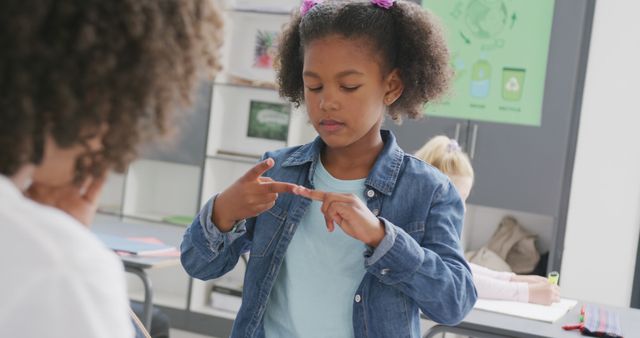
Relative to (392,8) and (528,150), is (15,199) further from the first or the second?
(528,150)

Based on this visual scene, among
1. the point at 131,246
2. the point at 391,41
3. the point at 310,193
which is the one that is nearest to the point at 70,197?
the point at 310,193

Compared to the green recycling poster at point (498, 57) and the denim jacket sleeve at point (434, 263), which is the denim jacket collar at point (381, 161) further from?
the green recycling poster at point (498, 57)

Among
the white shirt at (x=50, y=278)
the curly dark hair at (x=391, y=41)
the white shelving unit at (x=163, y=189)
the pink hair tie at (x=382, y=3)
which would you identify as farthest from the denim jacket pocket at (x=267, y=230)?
the white shelving unit at (x=163, y=189)

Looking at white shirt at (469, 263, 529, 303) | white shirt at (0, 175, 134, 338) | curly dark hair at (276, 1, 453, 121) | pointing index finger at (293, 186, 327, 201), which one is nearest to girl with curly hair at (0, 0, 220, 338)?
white shirt at (0, 175, 134, 338)

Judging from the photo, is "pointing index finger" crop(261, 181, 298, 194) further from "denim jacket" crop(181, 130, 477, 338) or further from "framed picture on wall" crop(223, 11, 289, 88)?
"framed picture on wall" crop(223, 11, 289, 88)

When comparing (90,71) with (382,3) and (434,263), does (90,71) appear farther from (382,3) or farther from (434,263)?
(382,3)

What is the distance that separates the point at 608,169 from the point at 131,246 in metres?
2.13

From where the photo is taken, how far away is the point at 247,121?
172 inches

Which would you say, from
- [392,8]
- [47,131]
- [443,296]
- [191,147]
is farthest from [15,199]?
[191,147]

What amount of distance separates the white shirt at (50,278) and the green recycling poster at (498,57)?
307 cm

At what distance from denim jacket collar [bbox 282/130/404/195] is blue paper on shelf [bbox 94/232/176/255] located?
1303mm

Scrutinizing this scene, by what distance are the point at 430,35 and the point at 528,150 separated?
7.04 feet

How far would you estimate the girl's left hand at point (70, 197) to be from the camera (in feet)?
2.47

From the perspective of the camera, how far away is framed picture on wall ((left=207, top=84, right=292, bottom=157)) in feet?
13.9
